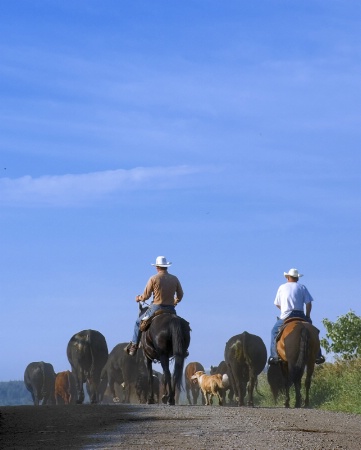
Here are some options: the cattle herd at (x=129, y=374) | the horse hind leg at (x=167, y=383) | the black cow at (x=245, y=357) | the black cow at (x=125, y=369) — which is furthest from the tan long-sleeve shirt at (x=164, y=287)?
the black cow at (x=125, y=369)

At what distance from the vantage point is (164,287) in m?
23.2

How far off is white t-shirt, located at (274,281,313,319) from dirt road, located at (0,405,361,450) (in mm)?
4554

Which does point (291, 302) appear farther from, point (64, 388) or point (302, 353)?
point (64, 388)

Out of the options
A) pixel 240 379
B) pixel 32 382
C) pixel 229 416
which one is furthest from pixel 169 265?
pixel 32 382

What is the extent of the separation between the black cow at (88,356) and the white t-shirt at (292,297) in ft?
53.1

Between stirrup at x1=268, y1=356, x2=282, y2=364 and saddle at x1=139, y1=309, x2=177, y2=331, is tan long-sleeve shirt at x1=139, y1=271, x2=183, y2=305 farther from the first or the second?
stirrup at x1=268, y1=356, x2=282, y2=364

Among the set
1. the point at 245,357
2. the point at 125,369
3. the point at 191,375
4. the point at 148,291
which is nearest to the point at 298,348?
the point at 148,291

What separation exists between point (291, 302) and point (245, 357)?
314 inches

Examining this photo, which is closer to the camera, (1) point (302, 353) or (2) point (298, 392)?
(1) point (302, 353)

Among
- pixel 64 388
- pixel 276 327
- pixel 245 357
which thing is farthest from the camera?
pixel 64 388

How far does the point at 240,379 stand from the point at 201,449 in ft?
64.6

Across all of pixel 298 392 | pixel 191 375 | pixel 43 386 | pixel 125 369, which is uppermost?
pixel 191 375

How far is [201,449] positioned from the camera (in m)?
12.7

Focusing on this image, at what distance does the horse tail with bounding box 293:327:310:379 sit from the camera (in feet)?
77.0
